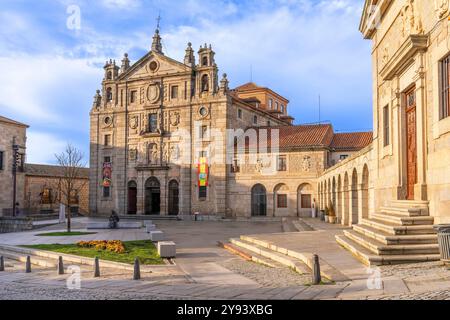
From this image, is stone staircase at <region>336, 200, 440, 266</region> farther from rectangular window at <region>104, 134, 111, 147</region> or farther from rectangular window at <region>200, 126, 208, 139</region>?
rectangular window at <region>104, 134, 111, 147</region>

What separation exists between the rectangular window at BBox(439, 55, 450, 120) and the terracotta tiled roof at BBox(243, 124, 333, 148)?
97.8 ft

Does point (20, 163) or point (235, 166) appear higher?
point (20, 163)

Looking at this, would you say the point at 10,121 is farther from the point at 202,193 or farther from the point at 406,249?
the point at 406,249

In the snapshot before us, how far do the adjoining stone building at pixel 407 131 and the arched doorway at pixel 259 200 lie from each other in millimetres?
23776

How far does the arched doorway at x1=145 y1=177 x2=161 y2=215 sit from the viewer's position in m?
49.5

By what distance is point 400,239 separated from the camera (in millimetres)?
11914

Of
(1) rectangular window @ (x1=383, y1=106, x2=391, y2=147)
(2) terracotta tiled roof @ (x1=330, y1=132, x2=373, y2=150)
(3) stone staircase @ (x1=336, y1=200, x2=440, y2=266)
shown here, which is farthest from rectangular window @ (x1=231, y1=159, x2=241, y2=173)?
(3) stone staircase @ (x1=336, y1=200, x2=440, y2=266)

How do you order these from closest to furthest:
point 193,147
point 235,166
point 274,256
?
1. point 274,256
2. point 235,166
3. point 193,147

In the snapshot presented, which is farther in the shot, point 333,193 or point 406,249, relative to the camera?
point 333,193

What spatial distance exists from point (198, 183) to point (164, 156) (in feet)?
17.5

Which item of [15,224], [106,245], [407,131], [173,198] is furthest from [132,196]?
[407,131]

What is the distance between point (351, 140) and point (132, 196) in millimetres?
24093

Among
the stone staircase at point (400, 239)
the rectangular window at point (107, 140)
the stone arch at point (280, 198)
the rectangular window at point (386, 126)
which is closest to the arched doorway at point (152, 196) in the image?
the rectangular window at point (107, 140)
